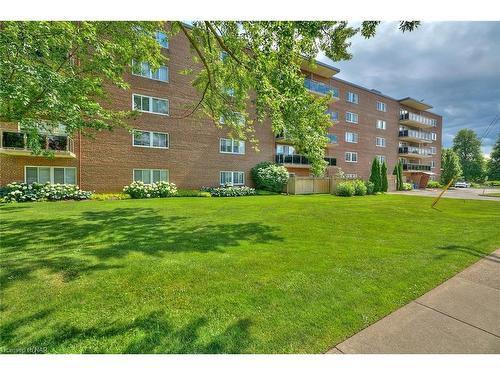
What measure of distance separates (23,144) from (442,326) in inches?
773

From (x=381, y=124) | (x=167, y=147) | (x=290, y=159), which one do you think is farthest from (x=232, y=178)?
(x=381, y=124)

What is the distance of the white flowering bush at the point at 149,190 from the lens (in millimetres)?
17798

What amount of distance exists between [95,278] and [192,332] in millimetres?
2201

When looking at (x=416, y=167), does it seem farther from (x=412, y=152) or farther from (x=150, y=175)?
(x=150, y=175)

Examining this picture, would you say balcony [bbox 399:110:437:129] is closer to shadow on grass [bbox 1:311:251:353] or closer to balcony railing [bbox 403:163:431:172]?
balcony railing [bbox 403:163:431:172]

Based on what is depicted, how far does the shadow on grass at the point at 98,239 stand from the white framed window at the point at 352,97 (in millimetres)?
31927

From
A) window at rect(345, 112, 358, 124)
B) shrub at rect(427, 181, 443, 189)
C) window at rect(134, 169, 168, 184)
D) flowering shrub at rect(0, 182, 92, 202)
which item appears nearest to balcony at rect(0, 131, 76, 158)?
flowering shrub at rect(0, 182, 92, 202)

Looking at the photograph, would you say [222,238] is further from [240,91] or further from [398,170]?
[398,170]

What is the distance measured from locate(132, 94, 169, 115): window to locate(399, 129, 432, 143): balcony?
124 ft

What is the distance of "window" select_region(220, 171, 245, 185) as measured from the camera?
23.5m

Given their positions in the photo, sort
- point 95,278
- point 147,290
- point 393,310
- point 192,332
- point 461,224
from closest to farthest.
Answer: point 192,332 → point 393,310 → point 147,290 → point 95,278 → point 461,224

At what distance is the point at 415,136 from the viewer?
42.2 meters

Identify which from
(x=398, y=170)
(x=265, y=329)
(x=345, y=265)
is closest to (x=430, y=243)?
(x=345, y=265)

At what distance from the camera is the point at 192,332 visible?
276cm
